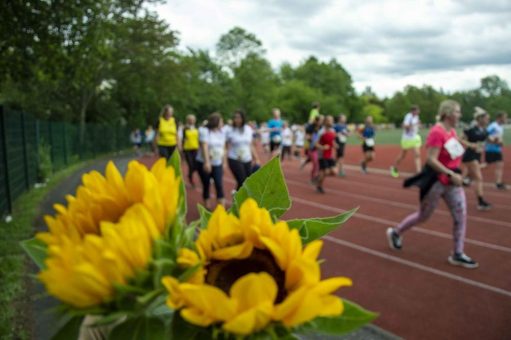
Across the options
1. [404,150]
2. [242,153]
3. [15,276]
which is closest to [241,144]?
[242,153]

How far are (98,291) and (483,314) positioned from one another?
5.07m

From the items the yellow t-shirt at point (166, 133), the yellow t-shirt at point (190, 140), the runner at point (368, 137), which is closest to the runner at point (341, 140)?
the runner at point (368, 137)

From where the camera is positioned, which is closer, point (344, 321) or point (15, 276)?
point (344, 321)

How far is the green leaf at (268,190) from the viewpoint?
803 mm

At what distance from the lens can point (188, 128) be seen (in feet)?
38.9

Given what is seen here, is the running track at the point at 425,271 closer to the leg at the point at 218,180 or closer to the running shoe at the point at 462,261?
the running shoe at the point at 462,261

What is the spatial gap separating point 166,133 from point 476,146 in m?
6.98

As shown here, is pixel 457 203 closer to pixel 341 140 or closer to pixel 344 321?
pixel 344 321

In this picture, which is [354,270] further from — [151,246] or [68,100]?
[68,100]

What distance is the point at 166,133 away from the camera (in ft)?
35.0

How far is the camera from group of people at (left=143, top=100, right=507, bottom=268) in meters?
5.68

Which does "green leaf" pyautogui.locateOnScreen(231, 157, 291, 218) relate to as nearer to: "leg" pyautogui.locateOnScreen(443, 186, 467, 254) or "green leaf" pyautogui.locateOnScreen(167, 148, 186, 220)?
"green leaf" pyautogui.locateOnScreen(167, 148, 186, 220)

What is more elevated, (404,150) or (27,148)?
(27,148)

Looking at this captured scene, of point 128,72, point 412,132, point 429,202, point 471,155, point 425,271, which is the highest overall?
point 128,72
